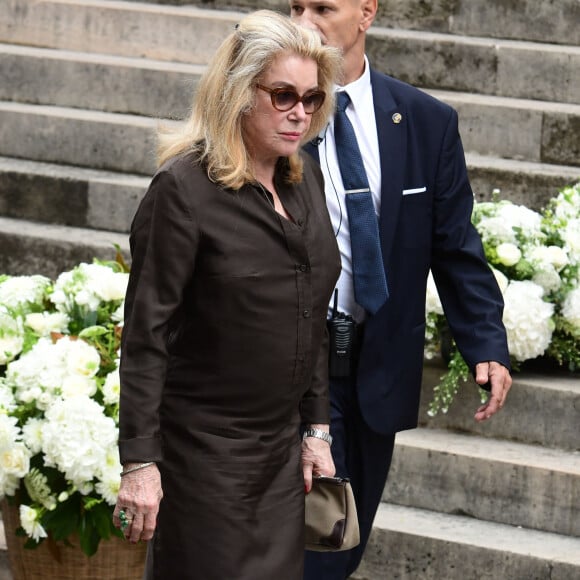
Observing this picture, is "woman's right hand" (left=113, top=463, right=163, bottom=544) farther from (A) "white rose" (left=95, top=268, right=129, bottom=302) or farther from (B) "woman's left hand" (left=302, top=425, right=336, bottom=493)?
(A) "white rose" (left=95, top=268, right=129, bottom=302)

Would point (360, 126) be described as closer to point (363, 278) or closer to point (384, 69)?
point (363, 278)

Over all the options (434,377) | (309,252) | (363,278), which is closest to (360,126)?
(363,278)

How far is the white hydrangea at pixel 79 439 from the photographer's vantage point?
4.11 metres

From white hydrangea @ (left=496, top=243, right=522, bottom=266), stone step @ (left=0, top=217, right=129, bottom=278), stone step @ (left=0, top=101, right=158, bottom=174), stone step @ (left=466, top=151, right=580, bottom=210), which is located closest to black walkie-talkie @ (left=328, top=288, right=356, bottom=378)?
white hydrangea @ (left=496, top=243, right=522, bottom=266)

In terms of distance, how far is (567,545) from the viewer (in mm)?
4758

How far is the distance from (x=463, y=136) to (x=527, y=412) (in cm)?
162

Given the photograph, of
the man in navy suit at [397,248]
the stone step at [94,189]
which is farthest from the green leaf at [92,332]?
the stone step at [94,189]

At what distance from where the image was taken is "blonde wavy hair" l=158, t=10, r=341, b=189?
3096mm

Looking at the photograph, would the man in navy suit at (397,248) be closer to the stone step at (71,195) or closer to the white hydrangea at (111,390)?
the white hydrangea at (111,390)

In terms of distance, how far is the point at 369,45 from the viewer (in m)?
6.74

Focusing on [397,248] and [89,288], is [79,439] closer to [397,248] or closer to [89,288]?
[89,288]

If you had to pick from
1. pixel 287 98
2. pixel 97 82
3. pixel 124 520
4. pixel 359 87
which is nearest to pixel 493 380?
pixel 359 87

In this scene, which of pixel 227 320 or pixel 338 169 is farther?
pixel 338 169

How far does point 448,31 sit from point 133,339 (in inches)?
169
